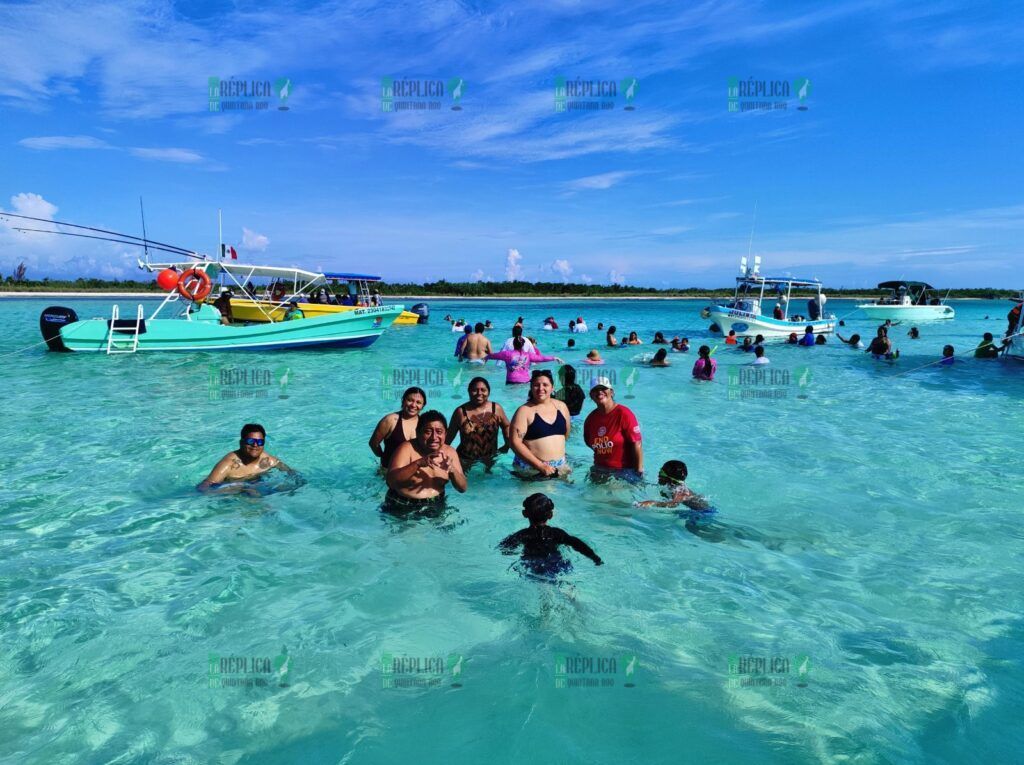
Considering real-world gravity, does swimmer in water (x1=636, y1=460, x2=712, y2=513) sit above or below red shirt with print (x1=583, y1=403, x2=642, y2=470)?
below

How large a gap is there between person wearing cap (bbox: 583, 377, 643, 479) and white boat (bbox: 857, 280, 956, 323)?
127ft

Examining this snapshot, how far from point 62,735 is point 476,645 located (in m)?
2.42

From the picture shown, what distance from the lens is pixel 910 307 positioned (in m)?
38.6

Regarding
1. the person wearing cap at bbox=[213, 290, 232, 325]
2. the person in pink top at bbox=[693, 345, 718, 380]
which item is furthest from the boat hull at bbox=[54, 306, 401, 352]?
the person in pink top at bbox=[693, 345, 718, 380]

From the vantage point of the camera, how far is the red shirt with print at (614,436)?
22.1 ft

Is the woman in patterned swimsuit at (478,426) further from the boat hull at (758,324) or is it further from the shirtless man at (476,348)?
the boat hull at (758,324)

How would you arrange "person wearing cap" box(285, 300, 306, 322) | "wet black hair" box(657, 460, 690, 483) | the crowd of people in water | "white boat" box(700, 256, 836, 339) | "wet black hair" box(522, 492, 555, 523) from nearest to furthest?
"wet black hair" box(522, 492, 555, 523), the crowd of people in water, "wet black hair" box(657, 460, 690, 483), "person wearing cap" box(285, 300, 306, 322), "white boat" box(700, 256, 836, 339)

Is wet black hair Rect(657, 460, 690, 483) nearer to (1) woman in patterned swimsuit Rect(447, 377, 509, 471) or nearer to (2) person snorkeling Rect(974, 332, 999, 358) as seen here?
(1) woman in patterned swimsuit Rect(447, 377, 509, 471)

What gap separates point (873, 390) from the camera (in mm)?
15586

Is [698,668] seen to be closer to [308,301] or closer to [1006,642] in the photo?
[1006,642]

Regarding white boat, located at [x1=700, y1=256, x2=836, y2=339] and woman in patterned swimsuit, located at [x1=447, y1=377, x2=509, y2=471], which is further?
white boat, located at [x1=700, y1=256, x2=836, y2=339]

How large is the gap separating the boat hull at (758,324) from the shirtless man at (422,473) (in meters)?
25.2

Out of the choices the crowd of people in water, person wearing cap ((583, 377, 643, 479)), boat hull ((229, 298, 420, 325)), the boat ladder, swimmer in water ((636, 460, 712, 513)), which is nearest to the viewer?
the crowd of people in water

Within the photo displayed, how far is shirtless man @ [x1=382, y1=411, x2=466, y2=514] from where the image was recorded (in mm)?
5824
